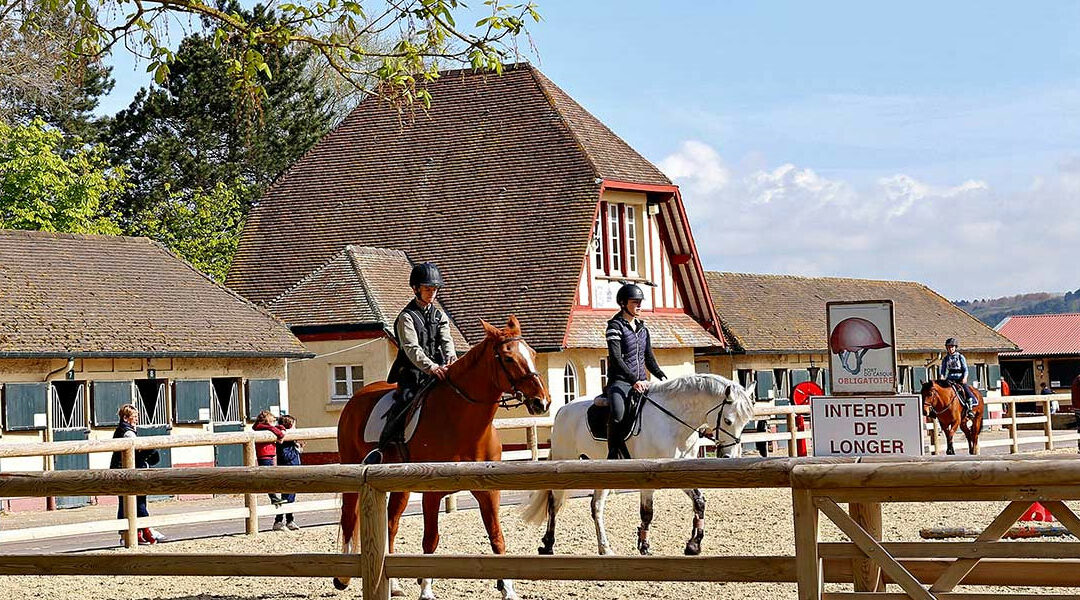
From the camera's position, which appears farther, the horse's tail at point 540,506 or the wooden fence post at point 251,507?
the wooden fence post at point 251,507

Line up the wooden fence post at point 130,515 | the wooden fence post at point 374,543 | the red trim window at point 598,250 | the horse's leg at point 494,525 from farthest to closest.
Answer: the red trim window at point 598,250 < the wooden fence post at point 130,515 < the horse's leg at point 494,525 < the wooden fence post at point 374,543

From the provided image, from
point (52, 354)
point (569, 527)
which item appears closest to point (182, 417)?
point (52, 354)

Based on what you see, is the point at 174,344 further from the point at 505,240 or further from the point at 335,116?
the point at 335,116

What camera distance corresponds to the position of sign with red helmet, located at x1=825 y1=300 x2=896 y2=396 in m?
8.73

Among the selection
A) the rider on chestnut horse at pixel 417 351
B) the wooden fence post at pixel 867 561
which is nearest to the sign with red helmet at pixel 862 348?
the wooden fence post at pixel 867 561

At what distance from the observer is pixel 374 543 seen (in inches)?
277

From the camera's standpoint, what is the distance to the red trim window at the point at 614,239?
109ft

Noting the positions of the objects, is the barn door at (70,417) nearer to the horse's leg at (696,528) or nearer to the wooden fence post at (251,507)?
the wooden fence post at (251,507)

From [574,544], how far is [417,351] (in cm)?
462

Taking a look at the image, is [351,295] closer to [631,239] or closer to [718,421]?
[631,239]

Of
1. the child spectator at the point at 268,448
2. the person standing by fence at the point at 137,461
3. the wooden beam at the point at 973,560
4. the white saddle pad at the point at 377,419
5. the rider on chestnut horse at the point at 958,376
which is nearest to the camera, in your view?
the wooden beam at the point at 973,560

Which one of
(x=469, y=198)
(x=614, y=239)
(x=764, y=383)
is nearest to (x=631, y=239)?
(x=614, y=239)

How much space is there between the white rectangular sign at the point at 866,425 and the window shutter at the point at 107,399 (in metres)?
18.6

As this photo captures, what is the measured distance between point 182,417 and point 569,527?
1195 centimetres
